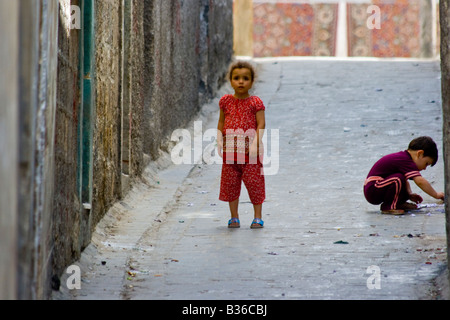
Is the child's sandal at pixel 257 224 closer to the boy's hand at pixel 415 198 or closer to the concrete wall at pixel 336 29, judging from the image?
the boy's hand at pixel 415 198

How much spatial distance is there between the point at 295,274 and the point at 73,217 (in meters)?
1.36

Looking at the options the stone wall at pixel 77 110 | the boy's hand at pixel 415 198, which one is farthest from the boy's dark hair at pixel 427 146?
the stone wall at pixel 77 110

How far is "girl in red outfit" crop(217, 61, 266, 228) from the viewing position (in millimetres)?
6157

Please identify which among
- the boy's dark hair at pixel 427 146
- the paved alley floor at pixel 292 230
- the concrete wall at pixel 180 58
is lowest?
the paved alley floor at pixel 292 230

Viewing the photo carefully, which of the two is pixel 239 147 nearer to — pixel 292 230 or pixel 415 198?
pixel 292 230

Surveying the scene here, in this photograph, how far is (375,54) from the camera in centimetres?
2095

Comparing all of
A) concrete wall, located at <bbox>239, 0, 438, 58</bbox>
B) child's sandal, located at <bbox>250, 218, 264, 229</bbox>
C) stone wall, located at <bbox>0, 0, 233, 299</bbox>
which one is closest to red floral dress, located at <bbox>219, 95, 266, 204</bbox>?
child's sandal, located at <bbox>250, 218, 264, 229</bbox>

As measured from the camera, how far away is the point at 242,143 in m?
6.18

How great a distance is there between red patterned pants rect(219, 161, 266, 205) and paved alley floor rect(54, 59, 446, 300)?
0.86ft

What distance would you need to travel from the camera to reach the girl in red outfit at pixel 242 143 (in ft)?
20.2

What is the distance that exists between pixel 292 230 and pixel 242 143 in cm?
74

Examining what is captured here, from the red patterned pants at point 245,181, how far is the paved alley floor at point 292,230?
0.26 metres
